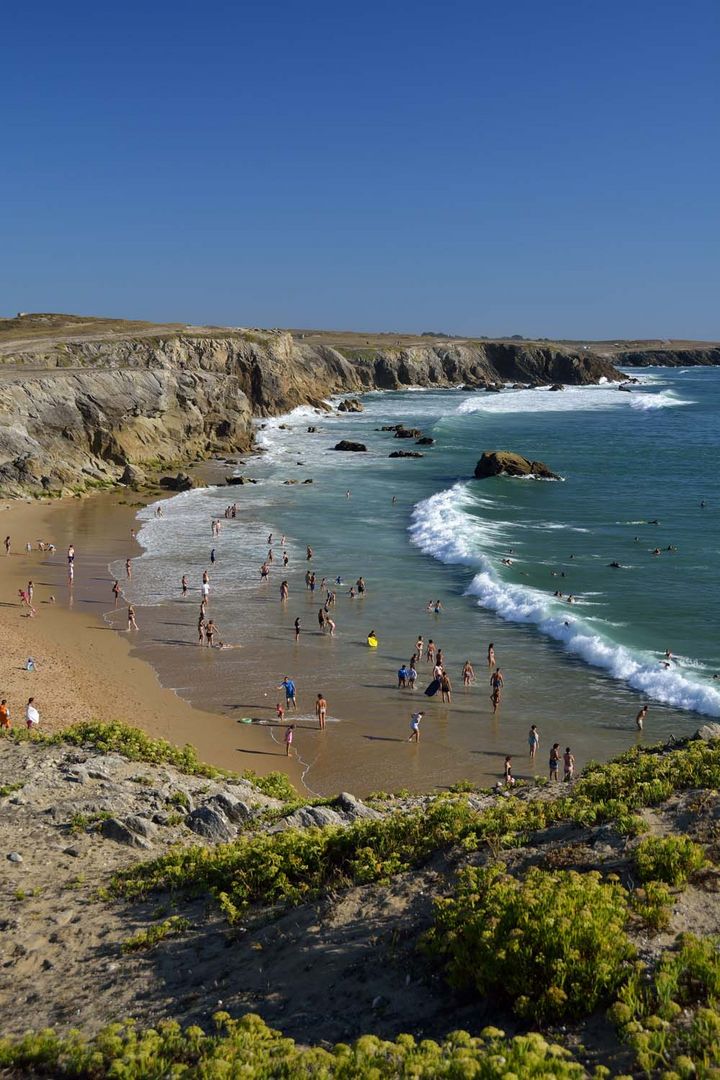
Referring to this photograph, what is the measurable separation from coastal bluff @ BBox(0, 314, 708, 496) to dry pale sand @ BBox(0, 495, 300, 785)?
1089 cm

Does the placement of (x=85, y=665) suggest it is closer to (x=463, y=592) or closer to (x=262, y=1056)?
(x=463, y=592)

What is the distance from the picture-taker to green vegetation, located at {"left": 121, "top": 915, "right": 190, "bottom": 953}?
8719 millimetres

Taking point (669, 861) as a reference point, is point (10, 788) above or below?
below

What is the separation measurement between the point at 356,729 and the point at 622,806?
11.8 metres

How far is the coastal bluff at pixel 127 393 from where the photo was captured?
48688 mm

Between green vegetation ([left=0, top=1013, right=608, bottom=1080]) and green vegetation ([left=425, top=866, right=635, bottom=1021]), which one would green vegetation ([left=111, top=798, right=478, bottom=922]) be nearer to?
green vegetation ([left=425, top=866, right=635, bottom=1021])

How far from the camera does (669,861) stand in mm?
7637

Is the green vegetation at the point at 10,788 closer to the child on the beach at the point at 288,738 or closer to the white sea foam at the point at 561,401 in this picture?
the child on the beach at the point at 288,738

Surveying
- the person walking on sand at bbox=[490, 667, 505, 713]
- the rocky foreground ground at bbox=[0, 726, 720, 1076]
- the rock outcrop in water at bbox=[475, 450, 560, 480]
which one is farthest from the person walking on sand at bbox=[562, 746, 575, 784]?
the rock outcrop in water at bbox=[475, 450, 560, 480]

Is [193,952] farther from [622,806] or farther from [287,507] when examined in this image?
[287,507]

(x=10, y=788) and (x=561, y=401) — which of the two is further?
(x=561, y=401)

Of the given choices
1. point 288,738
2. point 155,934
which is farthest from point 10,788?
point 288,738

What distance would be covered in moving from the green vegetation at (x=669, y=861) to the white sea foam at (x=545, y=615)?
46.7ft

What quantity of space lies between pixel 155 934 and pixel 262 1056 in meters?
3.06
